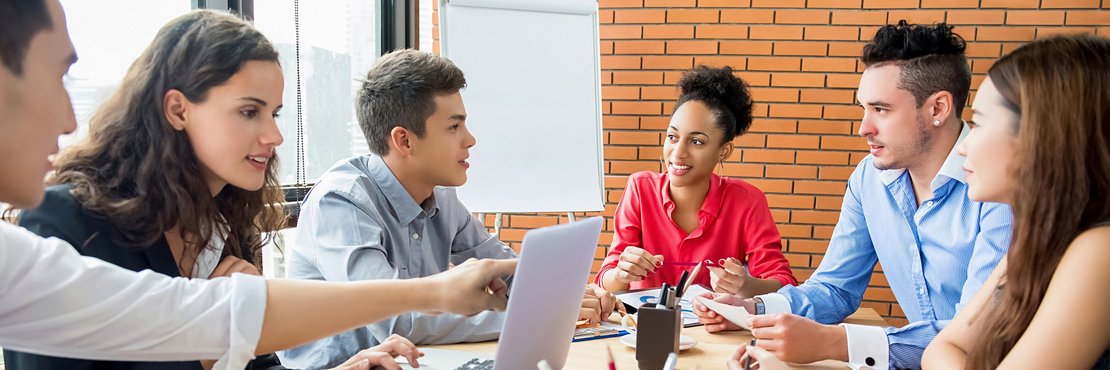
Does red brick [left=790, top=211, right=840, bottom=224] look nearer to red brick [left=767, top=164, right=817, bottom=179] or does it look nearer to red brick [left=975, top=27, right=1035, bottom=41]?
red brick [left=767, top=164, right=817, bottom=179]

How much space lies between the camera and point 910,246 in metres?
2.12

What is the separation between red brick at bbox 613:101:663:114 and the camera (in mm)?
4043

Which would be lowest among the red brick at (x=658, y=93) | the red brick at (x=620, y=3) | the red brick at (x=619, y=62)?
the red brick at (x=658, y=93)

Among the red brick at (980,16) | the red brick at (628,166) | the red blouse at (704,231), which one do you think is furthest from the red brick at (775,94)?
the red blouse at (704,231)

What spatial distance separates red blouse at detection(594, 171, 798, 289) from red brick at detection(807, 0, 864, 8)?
154 centimetres

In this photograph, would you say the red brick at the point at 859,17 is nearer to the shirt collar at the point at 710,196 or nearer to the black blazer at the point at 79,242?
the shirt collar at the point at 710,196

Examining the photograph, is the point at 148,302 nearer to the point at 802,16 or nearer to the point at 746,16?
the point at 746,16

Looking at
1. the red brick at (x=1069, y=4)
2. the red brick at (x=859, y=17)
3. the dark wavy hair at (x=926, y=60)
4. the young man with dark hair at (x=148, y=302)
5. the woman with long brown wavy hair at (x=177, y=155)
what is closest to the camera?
the young man with dark hair at (x=148, y=302)

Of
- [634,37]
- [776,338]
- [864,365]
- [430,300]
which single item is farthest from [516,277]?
[634,37]

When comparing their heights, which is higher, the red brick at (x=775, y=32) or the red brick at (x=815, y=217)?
the red brick at (x=775, y=32)

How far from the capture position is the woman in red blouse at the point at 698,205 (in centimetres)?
264

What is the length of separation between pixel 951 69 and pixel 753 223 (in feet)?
2.53

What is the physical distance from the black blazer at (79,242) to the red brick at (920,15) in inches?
141

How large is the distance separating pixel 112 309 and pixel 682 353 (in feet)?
3.29
